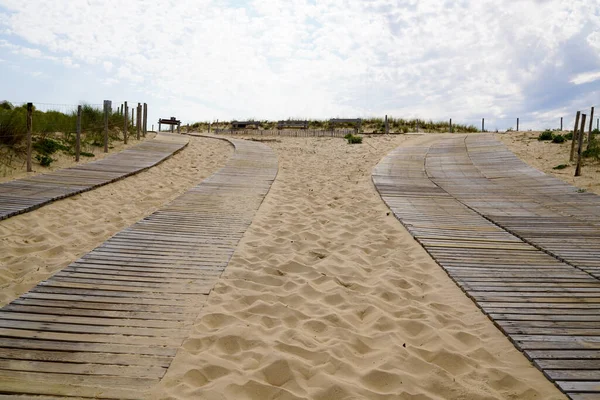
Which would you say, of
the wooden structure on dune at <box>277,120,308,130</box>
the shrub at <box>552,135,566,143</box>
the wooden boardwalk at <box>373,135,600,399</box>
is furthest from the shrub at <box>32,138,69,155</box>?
the wooden structure on dune at <box>277,120,308,130</box>

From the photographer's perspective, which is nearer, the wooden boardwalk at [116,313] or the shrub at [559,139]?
the wooden boardwalk at [116,313]

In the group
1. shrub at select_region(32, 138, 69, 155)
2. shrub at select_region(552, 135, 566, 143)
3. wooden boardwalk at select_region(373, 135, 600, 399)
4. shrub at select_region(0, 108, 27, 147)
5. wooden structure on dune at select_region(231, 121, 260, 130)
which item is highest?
wooden structure on dune at select_region(231, 121, 260, 130)

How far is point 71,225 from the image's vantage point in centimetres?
625

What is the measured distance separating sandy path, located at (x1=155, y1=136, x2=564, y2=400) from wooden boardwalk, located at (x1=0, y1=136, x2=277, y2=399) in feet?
0.61

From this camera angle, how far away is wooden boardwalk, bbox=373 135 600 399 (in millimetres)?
3223

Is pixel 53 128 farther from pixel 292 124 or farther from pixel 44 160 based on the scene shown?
pixel 292 124

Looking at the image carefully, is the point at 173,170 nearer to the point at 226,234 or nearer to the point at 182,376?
the point at 226,234

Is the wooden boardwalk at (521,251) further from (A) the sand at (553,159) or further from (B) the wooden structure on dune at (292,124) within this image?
(B) the wooden structure on dune at (292,124)

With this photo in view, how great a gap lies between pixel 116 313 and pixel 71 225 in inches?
129

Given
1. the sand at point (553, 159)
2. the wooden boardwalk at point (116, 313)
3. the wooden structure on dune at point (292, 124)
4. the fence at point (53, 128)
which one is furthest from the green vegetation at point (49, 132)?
the wooden structure on dune at point (292, 124)

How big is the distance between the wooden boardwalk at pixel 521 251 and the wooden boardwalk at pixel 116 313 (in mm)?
2539

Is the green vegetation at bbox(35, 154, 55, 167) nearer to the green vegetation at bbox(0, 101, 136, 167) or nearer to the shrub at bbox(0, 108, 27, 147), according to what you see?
the green vegetation at bbox(0, 101, 136, 167)

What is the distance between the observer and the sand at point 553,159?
1029cm

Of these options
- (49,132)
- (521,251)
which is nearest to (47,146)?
(49,132)
